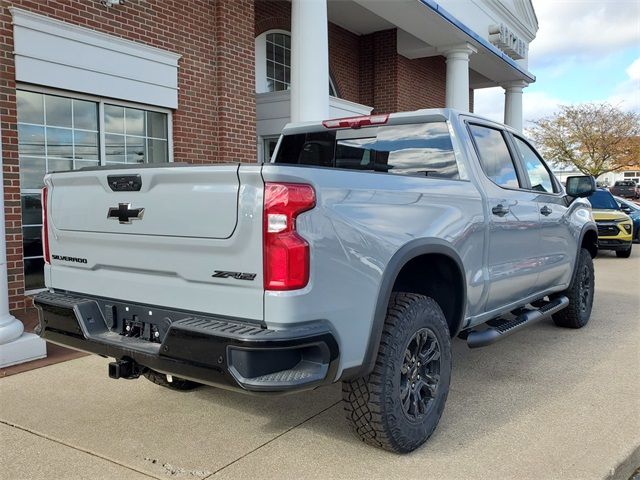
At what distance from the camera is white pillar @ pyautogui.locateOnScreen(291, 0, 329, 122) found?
316 inches

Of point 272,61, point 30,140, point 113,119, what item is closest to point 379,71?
point 272,61

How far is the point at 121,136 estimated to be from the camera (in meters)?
7.14

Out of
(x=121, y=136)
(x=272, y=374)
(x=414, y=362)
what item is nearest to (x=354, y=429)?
(x=414, y=362)

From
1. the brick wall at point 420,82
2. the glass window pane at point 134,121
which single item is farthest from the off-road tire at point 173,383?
the brick wall at point 420,82

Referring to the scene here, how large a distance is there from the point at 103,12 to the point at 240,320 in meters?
5.37

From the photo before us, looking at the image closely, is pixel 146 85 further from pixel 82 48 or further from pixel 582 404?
pixel 582 404

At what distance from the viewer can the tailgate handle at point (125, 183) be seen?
2.95 meters

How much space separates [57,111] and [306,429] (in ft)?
15.3

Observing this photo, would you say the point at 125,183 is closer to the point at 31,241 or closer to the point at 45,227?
the point at 45,227

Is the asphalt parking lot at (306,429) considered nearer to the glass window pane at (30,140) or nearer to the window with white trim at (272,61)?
the glass window pane at (30,140)

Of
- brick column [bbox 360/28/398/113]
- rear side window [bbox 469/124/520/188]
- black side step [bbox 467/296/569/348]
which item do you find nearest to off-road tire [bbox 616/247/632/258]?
brick column [bbox 360/28/398/113]

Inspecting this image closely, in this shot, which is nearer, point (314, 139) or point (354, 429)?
point (354, 429)

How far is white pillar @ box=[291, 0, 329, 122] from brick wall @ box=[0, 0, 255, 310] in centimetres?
84

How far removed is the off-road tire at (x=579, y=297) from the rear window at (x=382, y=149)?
2.61 meters
